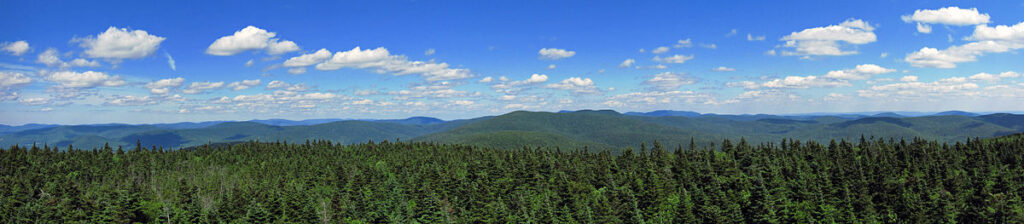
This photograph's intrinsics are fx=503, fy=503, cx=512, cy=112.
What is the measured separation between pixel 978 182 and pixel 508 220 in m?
95.1

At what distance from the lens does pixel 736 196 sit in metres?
94.6

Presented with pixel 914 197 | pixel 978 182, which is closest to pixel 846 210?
pixel 914 197

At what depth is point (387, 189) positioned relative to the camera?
12438cm

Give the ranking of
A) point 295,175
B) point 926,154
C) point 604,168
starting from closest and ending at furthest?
1. point 604,168
2. point 926,154
3. point 295,175

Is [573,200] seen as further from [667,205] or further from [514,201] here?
[667,205]

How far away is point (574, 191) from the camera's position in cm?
10175

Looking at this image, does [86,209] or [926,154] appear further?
[926,154]

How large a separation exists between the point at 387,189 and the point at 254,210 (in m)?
47.5

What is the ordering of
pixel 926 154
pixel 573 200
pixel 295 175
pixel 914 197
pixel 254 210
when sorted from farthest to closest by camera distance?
pixel 295 175 < pixel 926 154 < pixel 573 200 < pixel 914 197 < pixel 254 210

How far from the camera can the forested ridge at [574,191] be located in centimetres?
8125

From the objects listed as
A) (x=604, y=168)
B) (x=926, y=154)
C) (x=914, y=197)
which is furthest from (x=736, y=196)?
(x=926, y=154)

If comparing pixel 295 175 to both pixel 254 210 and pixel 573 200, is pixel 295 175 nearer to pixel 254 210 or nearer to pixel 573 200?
pixel 254 210

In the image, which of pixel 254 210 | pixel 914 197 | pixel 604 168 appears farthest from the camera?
pixel 604 168

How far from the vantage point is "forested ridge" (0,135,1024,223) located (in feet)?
267
